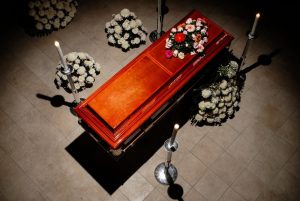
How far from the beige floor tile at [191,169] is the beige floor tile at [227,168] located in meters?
0.19

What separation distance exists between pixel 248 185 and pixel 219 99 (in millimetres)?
1414

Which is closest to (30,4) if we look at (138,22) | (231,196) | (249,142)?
(138,22)

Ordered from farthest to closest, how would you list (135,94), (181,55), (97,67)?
(97,67) → (181,55) → (135,94)

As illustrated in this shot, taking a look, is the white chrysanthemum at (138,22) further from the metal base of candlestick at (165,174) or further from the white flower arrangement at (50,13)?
the metal base of candlestick at (165,174)

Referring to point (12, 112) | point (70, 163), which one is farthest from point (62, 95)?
point (70, 163)

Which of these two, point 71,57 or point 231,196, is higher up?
point 71,57

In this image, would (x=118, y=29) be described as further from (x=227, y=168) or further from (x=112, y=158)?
(x=227, y=168)

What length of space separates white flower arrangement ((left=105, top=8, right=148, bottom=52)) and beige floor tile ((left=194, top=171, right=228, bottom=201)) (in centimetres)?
270

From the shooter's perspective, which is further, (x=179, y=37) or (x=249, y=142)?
(x=249, y=142)

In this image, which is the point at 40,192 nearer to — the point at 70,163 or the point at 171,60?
the point at 70,163

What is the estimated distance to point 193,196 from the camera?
203 inches

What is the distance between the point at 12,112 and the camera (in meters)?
5.72

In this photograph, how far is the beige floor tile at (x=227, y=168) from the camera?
5.29 m

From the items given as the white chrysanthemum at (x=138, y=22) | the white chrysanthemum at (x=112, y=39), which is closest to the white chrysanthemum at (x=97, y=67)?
the white chrysanthemum at (x=112, y=39)
